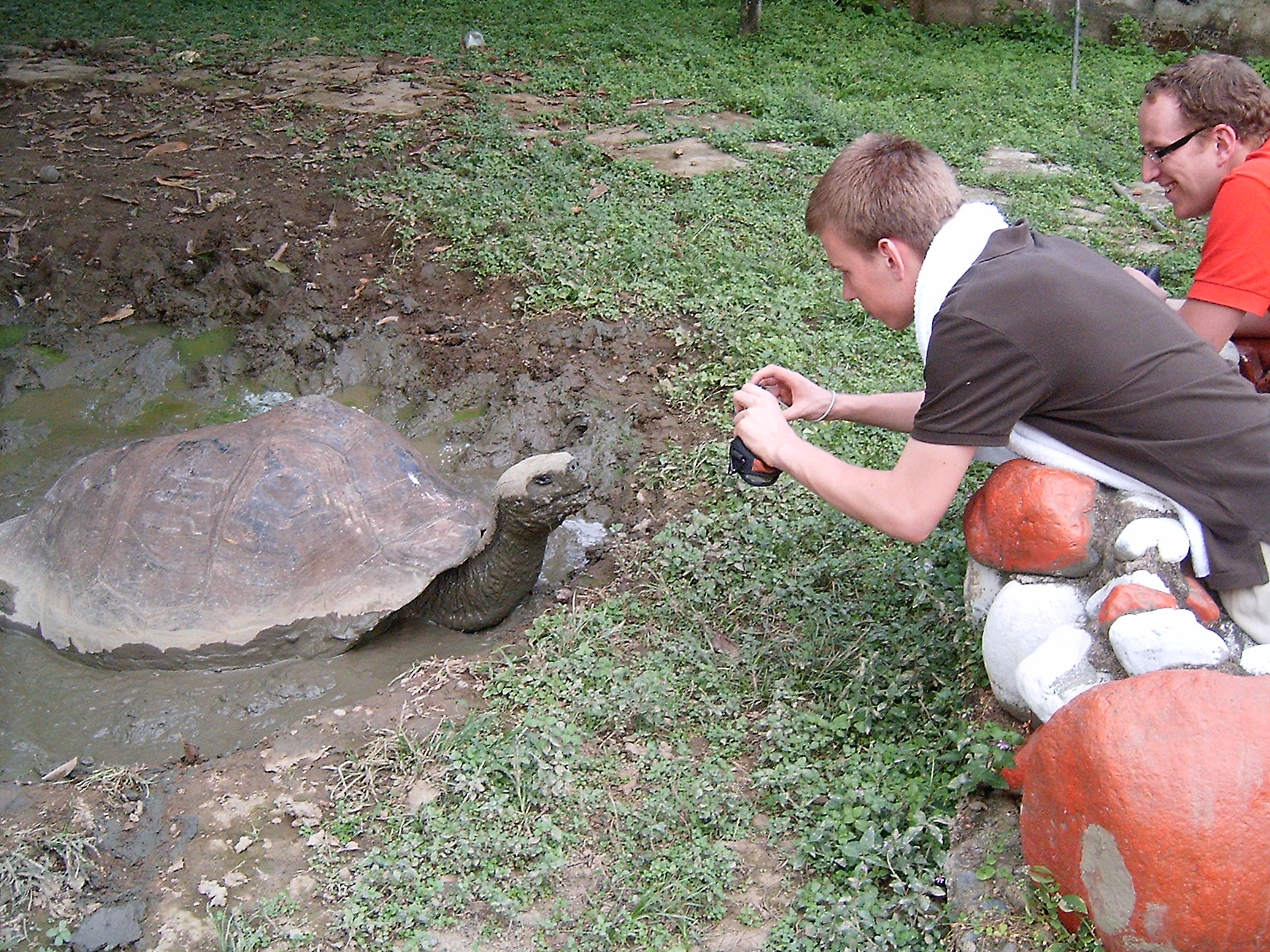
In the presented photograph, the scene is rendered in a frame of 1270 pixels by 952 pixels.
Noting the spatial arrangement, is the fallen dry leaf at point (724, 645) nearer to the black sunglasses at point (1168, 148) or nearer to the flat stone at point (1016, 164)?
the black sunglasses at point (1168, 148)

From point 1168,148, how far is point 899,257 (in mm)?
1248

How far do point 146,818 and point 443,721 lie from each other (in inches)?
33.2

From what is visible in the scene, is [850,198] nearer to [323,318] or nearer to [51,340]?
[323,318]

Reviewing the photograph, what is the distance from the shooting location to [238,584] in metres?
3.74

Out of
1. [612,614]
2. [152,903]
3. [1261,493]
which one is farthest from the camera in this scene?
[612,614]

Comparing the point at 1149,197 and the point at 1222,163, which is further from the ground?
the point at 1222,163

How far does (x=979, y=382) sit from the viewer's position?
223 cm

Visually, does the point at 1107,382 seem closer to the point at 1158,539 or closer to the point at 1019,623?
the point at 1158,539

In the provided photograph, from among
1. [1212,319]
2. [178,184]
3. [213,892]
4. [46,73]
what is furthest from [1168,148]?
[46,73]

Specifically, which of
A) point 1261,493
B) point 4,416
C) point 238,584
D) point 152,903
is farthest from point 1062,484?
point 4,416

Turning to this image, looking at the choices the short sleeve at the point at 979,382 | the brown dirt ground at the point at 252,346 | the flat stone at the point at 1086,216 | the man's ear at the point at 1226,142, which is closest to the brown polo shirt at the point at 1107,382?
the short sleeve at the point at 979,382

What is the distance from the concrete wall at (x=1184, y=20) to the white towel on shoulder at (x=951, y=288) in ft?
27.3

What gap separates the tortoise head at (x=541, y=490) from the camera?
3496 millimetres

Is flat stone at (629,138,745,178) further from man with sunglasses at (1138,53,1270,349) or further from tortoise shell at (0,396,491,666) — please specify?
man with sunglasses at (1138,53,1270,349)
